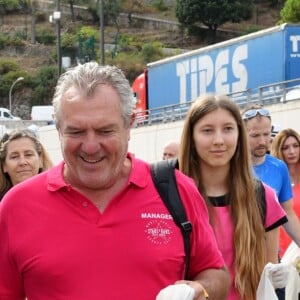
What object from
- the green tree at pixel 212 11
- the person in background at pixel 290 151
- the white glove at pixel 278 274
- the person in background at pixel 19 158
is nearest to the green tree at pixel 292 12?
the green tree at pixel 212 11

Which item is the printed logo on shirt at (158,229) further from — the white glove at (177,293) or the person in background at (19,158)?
the person in background at (19,158)

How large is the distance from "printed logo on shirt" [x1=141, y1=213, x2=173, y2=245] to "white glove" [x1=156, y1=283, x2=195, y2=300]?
0.56ft

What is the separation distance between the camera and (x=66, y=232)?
3100 mm

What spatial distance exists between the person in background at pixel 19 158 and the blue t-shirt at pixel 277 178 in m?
1.36

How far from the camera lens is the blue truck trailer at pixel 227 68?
25406mm

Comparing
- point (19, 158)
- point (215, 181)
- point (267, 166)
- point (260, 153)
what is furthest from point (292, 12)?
point (215, 181)

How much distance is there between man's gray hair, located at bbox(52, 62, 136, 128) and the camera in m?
3.11

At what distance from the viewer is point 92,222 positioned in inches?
123

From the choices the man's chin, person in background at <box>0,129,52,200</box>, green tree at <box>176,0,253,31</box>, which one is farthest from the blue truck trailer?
green tree at <box>176,0,253,31</box>

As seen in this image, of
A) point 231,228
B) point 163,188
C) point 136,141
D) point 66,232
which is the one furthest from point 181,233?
point 136,141

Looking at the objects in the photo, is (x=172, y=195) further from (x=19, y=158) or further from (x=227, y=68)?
(x=227, y=68)

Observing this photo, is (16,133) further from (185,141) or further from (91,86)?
(91,86)

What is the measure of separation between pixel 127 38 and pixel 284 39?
224 ft

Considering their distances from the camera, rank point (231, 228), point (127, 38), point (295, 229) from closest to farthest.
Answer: point (231, 228) → point (295, 229) → point (127, 38)
